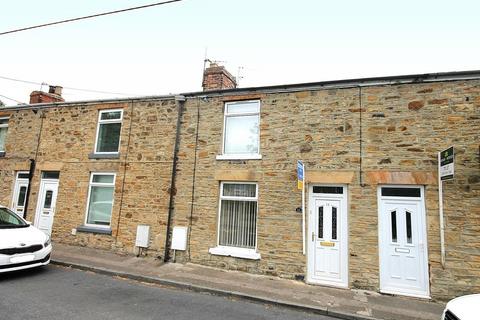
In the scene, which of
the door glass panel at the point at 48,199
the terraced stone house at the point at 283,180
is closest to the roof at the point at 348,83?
the terraced stone house at the point at 283,180

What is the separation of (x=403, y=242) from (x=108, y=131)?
9.75 meters

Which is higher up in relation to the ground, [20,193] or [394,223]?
[20,193]

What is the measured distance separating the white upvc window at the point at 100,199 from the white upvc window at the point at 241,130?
4.14 meters

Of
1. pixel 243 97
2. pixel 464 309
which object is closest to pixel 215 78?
pixel 243 97

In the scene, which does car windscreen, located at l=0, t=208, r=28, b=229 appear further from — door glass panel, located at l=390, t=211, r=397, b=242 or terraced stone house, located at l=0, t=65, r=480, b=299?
door glass panel, located at l=390, t=211, r=397, b=242

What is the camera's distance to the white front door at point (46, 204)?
10.7 meters

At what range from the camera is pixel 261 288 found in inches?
269

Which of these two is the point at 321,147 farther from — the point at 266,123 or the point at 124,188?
the point at 124,188

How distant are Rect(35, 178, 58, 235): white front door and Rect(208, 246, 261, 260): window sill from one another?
6.35m

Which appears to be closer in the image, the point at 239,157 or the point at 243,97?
the point at 239,157

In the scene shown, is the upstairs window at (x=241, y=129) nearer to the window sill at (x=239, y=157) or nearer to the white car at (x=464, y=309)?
the window sill at (x=239, y=157)

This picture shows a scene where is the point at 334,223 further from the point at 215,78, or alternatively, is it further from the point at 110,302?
the point at 215,78

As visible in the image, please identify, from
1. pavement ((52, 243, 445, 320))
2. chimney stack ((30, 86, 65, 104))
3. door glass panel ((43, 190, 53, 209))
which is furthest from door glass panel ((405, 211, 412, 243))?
chimney stack ((30, 86, 65, 104))

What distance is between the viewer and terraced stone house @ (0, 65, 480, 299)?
6.93m
